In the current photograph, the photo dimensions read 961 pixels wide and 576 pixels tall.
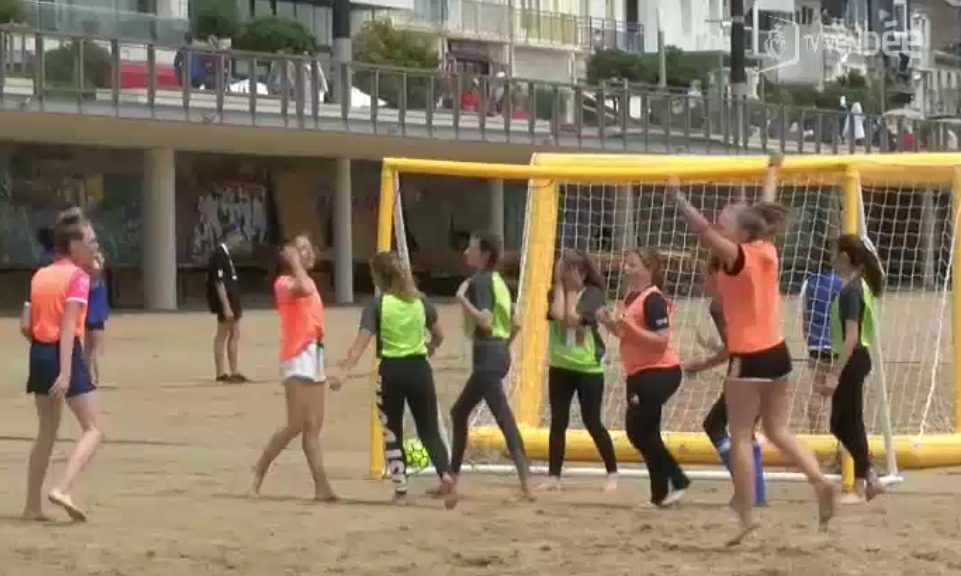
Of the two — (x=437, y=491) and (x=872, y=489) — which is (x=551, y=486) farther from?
(x=872, y=489)

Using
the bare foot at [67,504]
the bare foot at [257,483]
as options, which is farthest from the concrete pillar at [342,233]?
the bare foot at [67,504]

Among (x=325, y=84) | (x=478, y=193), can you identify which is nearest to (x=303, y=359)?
(x=325, y=84)

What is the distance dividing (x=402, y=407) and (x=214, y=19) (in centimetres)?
3917

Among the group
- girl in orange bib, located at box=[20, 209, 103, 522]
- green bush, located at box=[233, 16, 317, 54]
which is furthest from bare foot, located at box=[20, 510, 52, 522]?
green bush, located at box=[233, 16, 317, 54]

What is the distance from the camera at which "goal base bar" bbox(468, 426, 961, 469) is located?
44.8 ft

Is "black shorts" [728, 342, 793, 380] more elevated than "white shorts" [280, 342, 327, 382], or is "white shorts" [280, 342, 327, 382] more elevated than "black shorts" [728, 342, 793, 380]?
"black shorts" [728, 342, 793, 380]

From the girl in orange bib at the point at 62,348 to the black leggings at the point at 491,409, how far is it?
2.29 metres

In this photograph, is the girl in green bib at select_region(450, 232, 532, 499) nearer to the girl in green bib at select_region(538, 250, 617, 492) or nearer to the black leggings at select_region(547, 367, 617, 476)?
the girl in green bib at select_region(538, 250, 617, 492)

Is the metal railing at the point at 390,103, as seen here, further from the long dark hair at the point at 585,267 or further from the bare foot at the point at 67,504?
the bare foot at the point at 67,504

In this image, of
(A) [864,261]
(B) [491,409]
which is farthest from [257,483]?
(A) [864,261]

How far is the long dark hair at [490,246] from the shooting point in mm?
12078

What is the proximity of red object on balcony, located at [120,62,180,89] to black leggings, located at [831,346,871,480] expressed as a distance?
21667mm

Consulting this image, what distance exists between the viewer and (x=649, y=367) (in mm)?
11922

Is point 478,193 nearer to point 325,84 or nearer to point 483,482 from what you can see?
point 325,84
